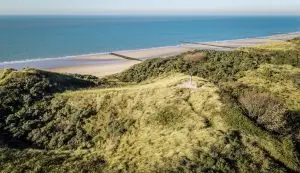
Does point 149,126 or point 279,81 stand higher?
point 279,81

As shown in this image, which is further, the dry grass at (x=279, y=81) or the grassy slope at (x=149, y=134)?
the dry grass at (x=279, y=81)

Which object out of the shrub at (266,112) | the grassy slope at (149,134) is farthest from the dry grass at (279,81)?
the grassy slope at (149,134)

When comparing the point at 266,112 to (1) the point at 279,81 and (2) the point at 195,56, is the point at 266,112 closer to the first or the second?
(1) the point at 279,81

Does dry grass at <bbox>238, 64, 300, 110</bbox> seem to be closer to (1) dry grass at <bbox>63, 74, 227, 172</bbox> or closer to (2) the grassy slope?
(1) dry grass at <bbox>63, 74, 227, 172</bbox>

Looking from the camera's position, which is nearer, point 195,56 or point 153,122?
point 153,122

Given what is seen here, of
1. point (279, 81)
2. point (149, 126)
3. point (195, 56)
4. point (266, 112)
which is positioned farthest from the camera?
point (195, 56)

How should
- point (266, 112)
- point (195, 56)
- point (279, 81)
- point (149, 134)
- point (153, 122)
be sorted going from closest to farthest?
point (149, 134), point (153, 122), point (266, 112), point (279, 81), point (195, 56)

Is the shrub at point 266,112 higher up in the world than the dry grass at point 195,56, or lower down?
lower down

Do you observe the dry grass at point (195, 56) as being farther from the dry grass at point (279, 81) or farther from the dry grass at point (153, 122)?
the dry grass at point (153, 122)

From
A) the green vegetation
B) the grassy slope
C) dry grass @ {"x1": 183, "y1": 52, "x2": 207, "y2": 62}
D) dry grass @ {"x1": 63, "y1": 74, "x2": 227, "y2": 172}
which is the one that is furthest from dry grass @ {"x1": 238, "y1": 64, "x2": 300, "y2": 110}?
dry grass @ {"x1": 183, "y1": 52, "x2": 207, "y2": 62}

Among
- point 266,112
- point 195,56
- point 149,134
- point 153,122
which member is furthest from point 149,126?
point 195,56
